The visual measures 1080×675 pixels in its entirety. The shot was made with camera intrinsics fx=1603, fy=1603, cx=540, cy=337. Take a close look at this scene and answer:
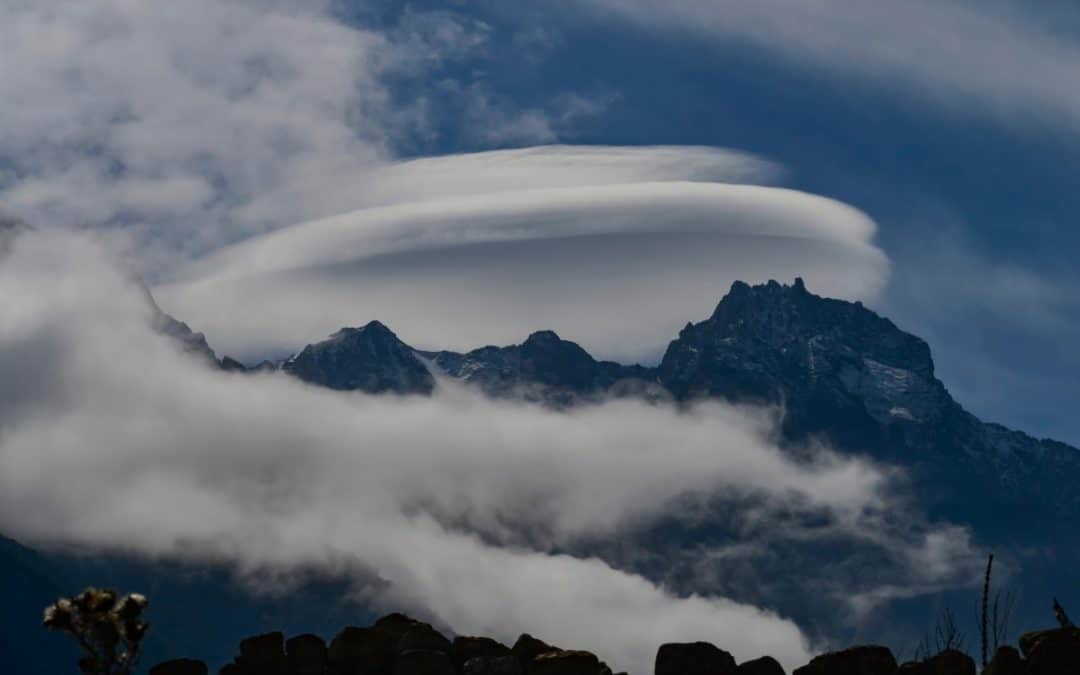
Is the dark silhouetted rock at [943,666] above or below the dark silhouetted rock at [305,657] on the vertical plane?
above

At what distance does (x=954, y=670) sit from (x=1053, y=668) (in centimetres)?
338

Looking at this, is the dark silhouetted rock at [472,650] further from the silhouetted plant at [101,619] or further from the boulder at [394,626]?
the silhouetted plant at [101,619]

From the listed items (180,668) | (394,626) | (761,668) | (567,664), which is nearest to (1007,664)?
(761,668)

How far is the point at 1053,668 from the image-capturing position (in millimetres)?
49781

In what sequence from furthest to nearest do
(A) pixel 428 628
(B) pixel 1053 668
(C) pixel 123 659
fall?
(A) pixel 428 628 → (B) pixel 1053 668 → (C) pixel 123 659

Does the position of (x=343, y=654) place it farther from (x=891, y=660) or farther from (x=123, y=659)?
(x=891, y=660)

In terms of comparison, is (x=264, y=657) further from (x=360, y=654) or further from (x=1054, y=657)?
(x=1054, y=657)

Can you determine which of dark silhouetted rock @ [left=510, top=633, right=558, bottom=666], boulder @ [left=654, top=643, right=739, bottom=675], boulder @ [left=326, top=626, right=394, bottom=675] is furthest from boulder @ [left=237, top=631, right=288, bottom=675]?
boulder @ [left=654, top=643, right=739, bottom=675]

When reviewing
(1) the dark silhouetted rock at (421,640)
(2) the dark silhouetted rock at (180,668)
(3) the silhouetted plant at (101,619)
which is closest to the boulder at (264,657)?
(2) the dark silhouetted rock at (180,668)

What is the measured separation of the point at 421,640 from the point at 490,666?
295 centimetres

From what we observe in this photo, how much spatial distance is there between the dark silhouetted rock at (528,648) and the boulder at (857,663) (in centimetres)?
850

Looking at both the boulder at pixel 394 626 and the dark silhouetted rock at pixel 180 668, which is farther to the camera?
the boulder at pixel 394 626

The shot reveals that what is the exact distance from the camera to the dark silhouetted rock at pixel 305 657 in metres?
53.7

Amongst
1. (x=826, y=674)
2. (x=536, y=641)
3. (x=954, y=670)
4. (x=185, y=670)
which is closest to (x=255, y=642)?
(x=185, y=670)
